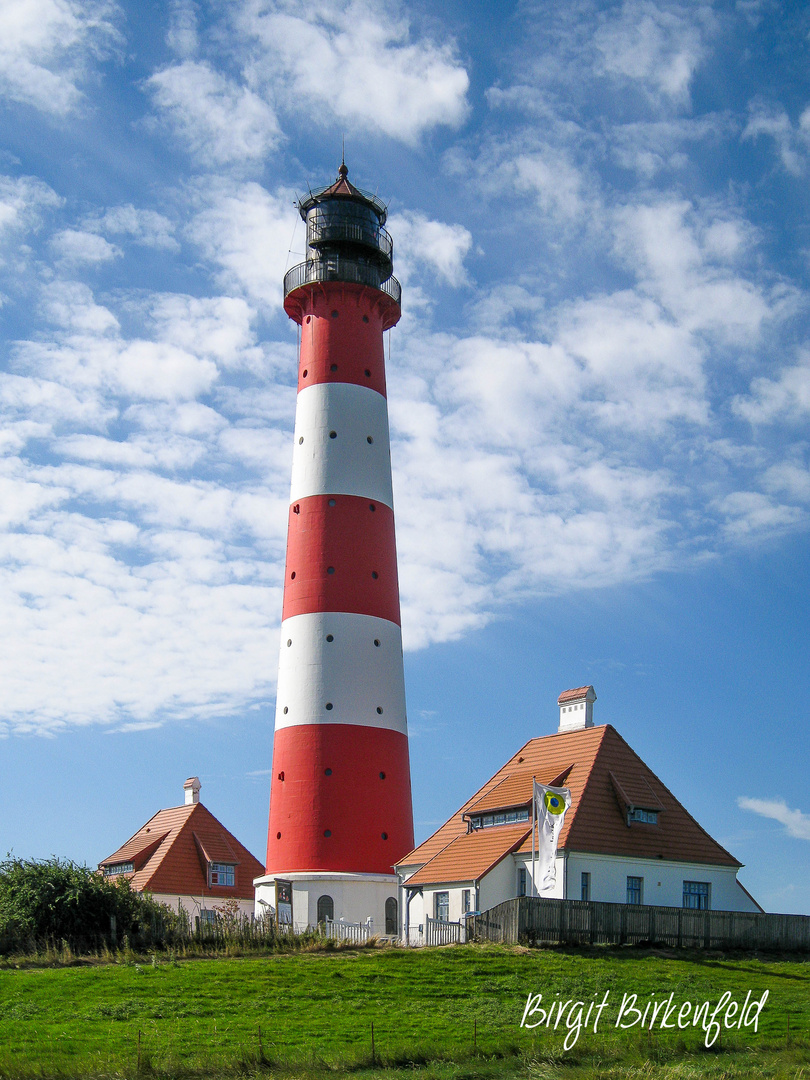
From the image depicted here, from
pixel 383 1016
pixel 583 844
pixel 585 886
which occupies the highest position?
pixel 583 844

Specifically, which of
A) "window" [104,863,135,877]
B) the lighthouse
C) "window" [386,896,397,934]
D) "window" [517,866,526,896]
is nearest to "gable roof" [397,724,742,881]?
"window" [517,866,526,896]

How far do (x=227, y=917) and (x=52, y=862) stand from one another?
5127 mm

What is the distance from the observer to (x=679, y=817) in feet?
120

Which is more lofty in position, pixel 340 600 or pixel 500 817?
pixel 340 600

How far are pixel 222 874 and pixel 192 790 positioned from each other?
4773mm

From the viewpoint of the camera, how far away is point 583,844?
107 ft

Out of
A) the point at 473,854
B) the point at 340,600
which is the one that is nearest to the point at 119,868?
the point at 340,600

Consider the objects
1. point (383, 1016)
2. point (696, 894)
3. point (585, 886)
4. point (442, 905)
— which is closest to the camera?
point (383, 1016)

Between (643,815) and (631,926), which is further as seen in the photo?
(643,815)

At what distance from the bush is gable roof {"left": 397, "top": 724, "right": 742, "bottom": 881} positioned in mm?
9096

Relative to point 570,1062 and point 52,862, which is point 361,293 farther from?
point 570,1062

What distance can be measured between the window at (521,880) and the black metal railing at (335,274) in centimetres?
2165

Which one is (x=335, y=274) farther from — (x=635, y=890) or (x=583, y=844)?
(x=635, y=890)

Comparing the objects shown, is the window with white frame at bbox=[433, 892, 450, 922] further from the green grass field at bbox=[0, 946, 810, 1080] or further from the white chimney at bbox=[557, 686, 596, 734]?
the white chimney at bbox=[557, 686, 596, 734]
